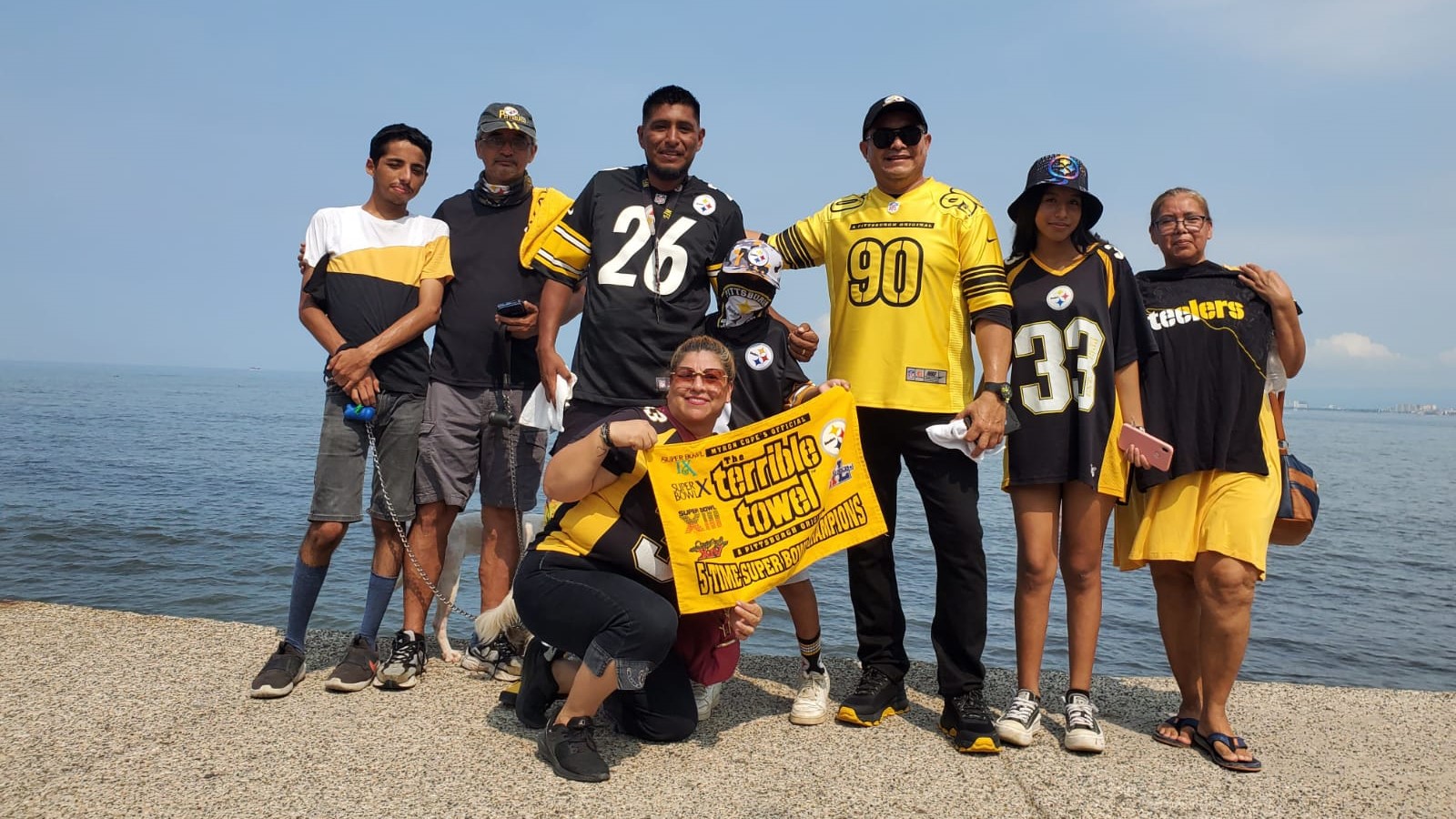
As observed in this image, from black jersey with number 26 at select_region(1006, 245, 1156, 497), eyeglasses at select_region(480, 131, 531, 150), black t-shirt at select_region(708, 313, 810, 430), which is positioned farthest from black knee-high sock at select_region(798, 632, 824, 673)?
Answer: eyeglasses at select_region(480, 131, 531, 150)

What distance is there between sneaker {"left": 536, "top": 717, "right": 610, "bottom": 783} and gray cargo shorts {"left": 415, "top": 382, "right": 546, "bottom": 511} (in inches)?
60.5

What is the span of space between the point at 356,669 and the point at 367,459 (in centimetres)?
117

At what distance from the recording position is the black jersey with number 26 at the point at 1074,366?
4.26 metres

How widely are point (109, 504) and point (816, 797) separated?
19479mm

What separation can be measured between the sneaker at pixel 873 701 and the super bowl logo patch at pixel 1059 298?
208cm

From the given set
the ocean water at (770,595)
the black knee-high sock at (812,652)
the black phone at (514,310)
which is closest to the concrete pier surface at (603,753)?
the black knee-high sock at (812,652)

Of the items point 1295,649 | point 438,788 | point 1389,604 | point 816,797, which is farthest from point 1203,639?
point 1389,604

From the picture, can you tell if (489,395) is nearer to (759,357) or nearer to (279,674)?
(759,357)

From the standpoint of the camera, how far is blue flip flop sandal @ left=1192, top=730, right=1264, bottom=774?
13.3 ft

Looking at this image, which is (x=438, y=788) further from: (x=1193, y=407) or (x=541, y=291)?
(x=1193, y=407)

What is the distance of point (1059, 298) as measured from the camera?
4.34m

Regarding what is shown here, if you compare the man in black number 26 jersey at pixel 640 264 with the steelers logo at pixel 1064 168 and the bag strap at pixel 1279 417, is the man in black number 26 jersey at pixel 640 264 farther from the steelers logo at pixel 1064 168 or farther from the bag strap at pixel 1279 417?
the bag strap at pixel 1279 417

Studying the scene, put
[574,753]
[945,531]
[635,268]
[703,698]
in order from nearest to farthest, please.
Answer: [574,753], [945,531], [703,698], [635,268]

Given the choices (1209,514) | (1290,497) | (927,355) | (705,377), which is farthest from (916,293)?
(1290,497)
